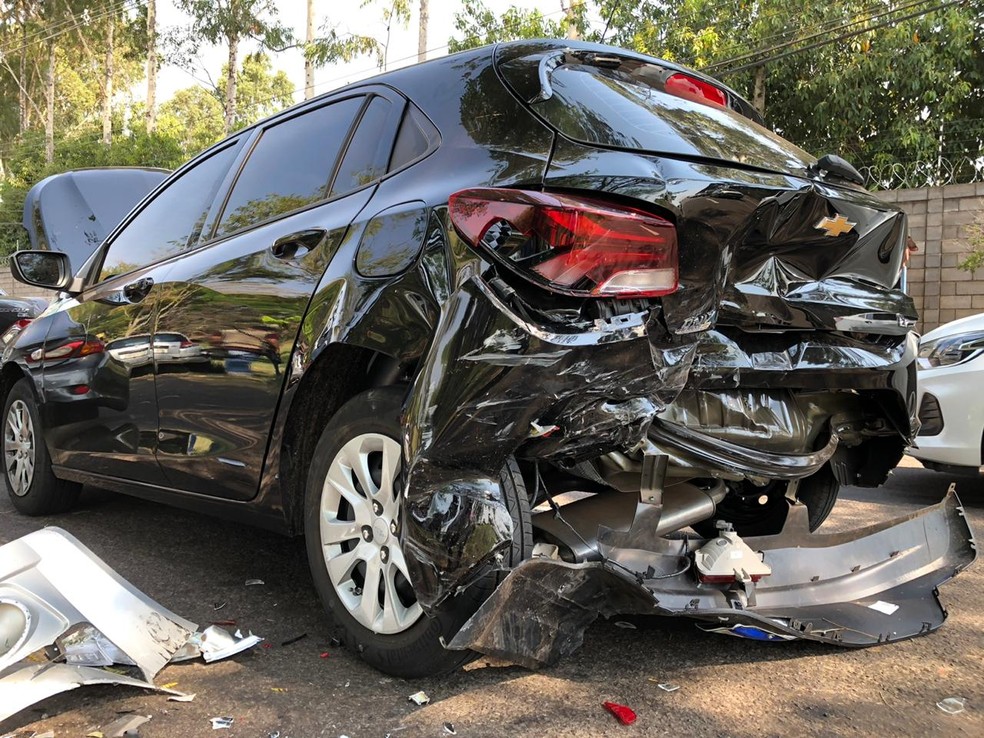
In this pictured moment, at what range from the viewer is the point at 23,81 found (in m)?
38.9

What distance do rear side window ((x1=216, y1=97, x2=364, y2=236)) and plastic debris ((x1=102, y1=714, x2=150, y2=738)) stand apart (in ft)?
5.68

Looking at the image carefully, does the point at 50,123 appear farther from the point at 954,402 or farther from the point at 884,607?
the point at 884,607

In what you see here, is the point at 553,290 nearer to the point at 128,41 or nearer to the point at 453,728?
the point at 453,728

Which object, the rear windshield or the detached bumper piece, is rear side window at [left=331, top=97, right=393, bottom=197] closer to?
the rear windshield

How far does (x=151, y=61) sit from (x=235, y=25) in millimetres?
7204

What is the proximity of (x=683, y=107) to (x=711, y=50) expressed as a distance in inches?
507

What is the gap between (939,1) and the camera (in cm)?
1336

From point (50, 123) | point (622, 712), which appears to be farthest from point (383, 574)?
point (50, 123)

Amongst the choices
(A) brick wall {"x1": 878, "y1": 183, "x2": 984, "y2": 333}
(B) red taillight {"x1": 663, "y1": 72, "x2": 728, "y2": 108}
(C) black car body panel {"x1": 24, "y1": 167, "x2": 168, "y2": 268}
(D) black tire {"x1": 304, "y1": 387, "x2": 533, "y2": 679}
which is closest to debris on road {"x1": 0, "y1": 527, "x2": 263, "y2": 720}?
(D) black tire {"x1": 304, "y1": 387, "x2": 533, "y2": 679}

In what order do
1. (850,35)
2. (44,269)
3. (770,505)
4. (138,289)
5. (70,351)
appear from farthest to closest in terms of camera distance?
(850,35), (44,269), (70,351), (138,289), (770,505)

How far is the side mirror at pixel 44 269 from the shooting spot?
4426 millimetres

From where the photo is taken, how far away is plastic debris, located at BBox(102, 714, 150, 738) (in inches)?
86.6

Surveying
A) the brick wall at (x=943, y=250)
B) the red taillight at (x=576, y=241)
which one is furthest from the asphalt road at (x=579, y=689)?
the brick wall at (x=943, y=250)

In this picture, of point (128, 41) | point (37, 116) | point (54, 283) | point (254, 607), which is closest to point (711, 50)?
point (54, 283)
